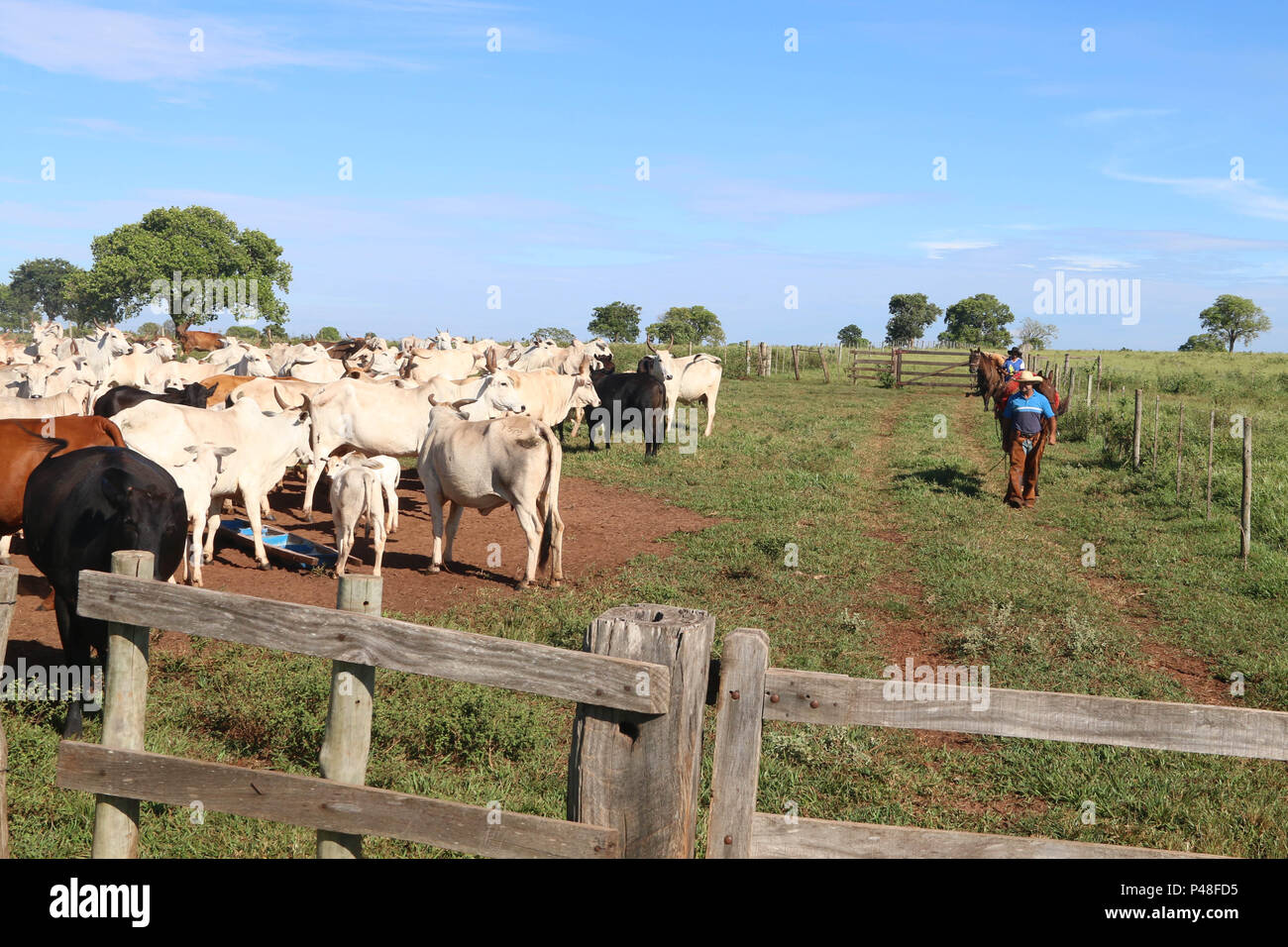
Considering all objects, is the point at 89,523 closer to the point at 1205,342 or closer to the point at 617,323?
the point at 617,323

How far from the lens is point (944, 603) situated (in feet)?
32.9

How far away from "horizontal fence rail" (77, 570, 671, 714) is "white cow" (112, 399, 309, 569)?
674cm

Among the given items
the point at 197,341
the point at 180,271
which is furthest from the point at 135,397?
the point at 180,271

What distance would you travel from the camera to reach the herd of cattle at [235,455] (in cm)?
701

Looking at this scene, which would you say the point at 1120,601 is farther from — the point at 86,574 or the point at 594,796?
the point at 86,574

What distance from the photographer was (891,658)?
27.7ft

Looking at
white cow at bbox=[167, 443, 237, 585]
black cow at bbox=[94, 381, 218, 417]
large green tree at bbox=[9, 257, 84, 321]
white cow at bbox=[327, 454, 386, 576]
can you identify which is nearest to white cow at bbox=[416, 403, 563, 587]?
white cow at bbox=[327, 454, 386, 576]

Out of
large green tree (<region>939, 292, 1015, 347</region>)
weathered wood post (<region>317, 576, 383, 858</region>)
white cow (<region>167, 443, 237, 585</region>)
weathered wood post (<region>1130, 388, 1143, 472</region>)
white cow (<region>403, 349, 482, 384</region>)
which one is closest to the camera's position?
weathered wood post (<region>317, 576, 383, 858</region>)

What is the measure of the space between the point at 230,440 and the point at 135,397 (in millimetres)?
3274

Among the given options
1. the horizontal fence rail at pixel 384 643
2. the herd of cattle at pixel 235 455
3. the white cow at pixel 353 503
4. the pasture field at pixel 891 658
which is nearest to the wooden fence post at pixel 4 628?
the horizontal fence rail at pixel 384 643

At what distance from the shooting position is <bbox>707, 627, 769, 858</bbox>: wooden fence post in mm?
3312

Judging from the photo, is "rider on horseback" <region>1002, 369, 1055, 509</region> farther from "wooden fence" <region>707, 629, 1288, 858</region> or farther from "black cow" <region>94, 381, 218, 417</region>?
"wooden fence" <region>707, 629, 1288, 858</region>
